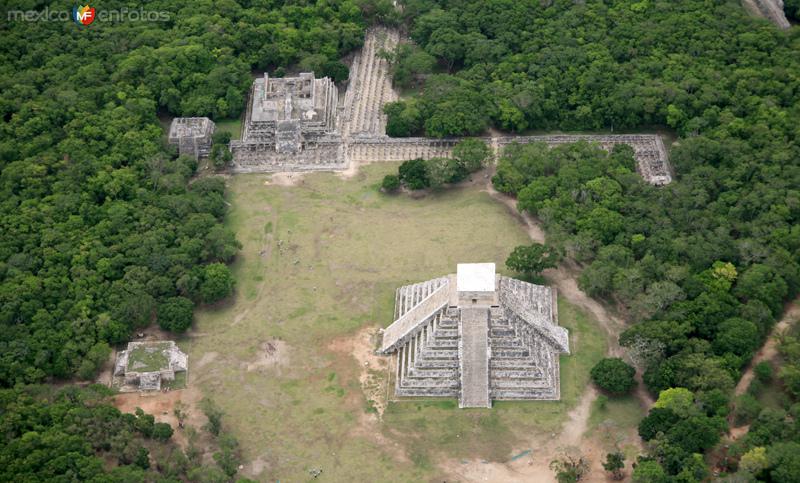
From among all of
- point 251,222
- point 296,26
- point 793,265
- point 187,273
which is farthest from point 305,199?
point 793,265

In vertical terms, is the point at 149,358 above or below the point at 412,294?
below

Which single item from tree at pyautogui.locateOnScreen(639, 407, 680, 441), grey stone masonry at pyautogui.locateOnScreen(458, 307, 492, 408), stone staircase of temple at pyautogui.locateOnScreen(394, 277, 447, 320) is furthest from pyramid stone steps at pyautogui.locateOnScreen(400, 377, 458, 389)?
tree at pyautogui.locateOnScreen(639, 407, 680, 441)

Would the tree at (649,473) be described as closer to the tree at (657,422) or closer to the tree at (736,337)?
the tree at (657,422)

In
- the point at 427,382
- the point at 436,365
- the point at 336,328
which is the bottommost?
the point at 336,328

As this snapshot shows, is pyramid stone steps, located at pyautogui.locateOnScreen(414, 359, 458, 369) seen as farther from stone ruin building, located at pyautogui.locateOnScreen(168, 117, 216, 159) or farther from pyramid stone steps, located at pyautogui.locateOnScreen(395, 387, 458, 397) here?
stone ruin building, located at pyautogui.locateOnScreen(168, 117, 216, 159)

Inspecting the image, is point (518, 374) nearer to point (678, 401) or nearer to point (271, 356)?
point (678, 401)

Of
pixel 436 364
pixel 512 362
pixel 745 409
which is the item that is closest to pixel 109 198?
pixel 436 364

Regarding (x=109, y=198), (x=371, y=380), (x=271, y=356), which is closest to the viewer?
(x=371, y=380)
